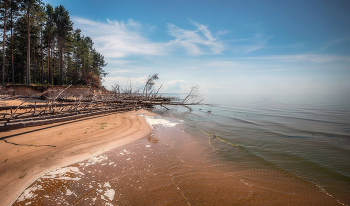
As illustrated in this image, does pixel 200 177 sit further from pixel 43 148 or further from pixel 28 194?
pixel 43 148

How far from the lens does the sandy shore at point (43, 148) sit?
2.77m

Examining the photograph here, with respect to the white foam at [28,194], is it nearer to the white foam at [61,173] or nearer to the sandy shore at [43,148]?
the sandy shore at [43,148]

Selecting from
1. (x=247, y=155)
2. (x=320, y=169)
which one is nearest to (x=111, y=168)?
(x=247, y=155)

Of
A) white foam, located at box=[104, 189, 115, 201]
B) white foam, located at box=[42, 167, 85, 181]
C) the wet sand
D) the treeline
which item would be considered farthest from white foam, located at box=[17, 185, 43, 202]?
the treeline

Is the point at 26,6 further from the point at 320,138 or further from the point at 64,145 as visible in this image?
the point at 320,138

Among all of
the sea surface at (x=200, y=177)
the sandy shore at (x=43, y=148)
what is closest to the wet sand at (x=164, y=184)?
the sea surface at (x=200, y=177)

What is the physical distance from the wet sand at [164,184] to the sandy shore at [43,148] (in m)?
0.30

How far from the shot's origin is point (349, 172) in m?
3.82

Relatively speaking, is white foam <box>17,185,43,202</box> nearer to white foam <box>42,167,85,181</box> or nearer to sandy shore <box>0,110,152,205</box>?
sandy shore <box>0,110,152,205</box>

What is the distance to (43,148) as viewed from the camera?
4070 mm

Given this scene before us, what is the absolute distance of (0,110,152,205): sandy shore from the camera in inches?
109

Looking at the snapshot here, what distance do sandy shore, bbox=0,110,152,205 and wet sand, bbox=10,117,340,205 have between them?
30cm

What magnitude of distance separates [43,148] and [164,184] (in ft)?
12.5

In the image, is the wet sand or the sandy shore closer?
the wet sand
